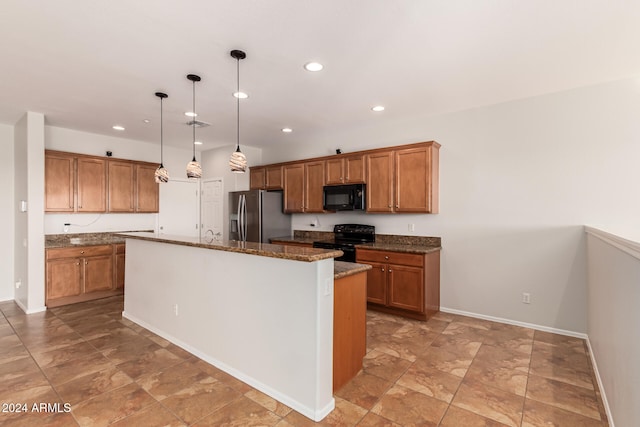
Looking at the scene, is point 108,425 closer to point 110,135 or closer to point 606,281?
point 606,281

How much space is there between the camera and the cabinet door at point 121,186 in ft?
17.4

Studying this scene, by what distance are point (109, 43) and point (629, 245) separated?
3628mm

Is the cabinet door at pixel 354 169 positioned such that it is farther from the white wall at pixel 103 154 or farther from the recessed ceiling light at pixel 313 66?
the white wall at pixel 103 154

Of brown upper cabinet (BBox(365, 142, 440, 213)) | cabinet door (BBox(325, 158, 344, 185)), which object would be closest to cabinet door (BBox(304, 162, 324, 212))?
cabinet door (BBox(325, 158, 344, 185))

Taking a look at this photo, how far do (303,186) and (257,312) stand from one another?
323 cm

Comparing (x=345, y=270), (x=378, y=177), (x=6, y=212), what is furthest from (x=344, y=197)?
(x=6, y=212)

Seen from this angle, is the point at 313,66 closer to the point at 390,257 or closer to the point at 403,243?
the point at 390,257

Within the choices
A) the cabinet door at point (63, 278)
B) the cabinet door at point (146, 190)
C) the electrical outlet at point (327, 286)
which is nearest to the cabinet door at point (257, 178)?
the cabinet door at point (146, 190)

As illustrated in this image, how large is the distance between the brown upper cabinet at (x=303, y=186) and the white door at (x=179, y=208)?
228 cm

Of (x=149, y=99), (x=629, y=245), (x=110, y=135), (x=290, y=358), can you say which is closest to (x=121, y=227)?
(x=110, y=135)

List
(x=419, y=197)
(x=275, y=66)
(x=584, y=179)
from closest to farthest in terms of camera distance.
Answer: (x=275, y=66) < (x=584, y=179) < (x=419, y=197)

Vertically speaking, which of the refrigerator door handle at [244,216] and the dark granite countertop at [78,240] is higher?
the refrigerator door handle at [244,216]

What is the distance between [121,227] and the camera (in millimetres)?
5695

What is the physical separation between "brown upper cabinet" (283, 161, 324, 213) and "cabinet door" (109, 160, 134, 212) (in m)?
2.67
